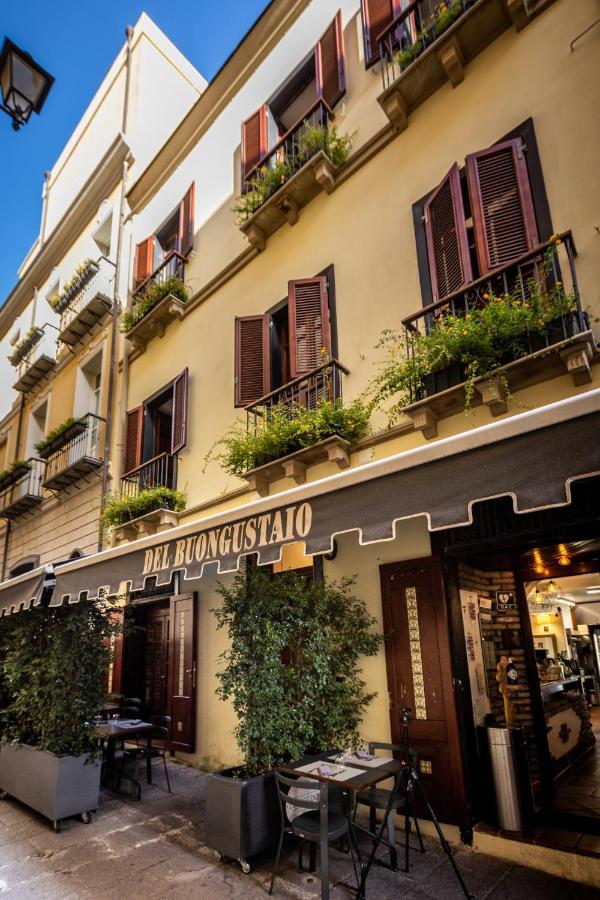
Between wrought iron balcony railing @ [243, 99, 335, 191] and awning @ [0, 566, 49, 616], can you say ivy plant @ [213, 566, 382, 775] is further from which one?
wrought iron balcony railing @ [243, 99, 335, 191]

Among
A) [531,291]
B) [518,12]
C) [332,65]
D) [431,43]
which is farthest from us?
[332,65]

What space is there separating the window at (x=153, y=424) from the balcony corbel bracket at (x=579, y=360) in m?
6.75

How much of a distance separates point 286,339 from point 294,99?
14.7 ft

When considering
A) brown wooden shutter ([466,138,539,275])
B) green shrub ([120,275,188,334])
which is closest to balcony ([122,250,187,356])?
green shrub ([120,275,188,334])

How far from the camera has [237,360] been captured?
8.26 m

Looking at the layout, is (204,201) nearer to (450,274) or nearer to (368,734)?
(450,274)

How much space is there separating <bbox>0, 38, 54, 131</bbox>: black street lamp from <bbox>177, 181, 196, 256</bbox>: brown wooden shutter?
21.9ft

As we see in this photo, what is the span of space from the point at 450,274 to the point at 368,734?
4967mm

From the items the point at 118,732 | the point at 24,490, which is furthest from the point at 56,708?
the point at 24,490

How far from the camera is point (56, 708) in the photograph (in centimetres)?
603

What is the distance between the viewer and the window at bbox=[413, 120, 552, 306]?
17.2 feet

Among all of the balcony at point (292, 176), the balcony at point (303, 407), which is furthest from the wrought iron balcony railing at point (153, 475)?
the balcony at point (292, 176)

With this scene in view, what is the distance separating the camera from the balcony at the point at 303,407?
623cm

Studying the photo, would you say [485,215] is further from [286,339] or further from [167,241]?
[167,241]
